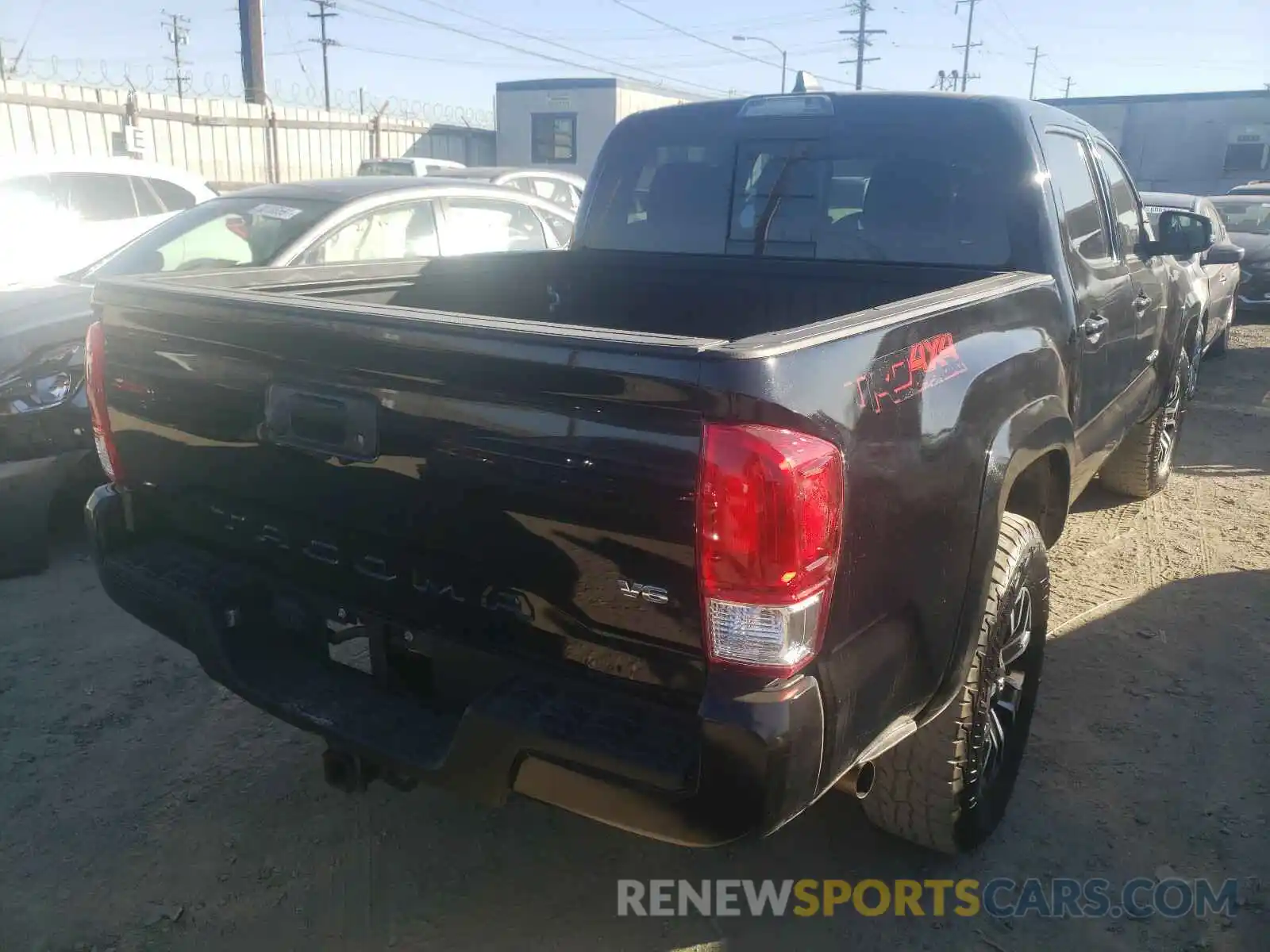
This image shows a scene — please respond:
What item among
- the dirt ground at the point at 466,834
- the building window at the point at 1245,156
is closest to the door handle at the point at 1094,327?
the dirt ground at the point at 466,834

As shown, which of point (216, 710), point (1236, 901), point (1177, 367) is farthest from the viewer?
point (1177, 367)

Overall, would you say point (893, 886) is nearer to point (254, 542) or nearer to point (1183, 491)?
point (254, 542)

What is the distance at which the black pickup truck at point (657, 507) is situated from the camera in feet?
5.79

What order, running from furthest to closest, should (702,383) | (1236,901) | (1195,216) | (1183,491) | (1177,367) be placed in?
1. (1183,491)
2. (1177,367)
3. (1195,216)
4. (1236,901)
5. (702,383)

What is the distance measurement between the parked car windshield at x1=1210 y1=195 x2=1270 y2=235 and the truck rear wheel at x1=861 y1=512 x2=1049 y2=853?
12668 mm

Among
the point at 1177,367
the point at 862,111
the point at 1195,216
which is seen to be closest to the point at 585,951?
the point at 862,111

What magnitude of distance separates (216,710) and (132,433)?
1.24 m

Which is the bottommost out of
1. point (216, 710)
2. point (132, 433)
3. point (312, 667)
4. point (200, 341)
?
point (216, 710)

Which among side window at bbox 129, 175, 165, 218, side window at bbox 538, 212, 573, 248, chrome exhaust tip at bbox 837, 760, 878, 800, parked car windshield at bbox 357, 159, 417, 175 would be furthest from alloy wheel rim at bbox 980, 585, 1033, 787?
parked car windshield at bbox 357, 159, 417, 175

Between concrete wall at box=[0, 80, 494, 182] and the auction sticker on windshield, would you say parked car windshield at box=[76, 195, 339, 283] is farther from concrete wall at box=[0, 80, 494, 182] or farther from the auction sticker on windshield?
concrete wall at box=[0, 80, 494, 182]

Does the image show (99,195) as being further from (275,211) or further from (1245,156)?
(1245,156)

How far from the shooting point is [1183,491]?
240 inches

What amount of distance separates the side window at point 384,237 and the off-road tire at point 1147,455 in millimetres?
→ 4021

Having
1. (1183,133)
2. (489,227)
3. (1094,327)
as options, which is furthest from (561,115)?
(1094,327)
